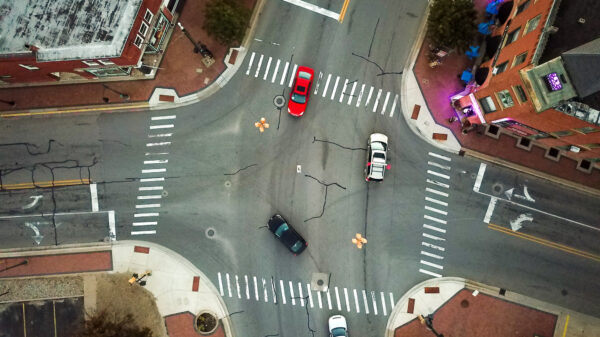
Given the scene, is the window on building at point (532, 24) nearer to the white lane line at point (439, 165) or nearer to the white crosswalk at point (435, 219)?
the white crosswalk at point (435, 219)

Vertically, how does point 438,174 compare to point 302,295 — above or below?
above

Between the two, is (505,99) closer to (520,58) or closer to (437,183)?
(520,58)

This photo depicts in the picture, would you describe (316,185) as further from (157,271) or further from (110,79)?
(110,79)

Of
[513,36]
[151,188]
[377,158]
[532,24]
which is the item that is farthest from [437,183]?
[151,188]

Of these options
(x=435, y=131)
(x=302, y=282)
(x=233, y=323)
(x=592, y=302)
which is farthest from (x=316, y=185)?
(x=592, y=302)

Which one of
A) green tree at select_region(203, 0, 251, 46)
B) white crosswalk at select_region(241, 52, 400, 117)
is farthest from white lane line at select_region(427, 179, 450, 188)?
green tree at select_region(203, 0, 251, 46)
